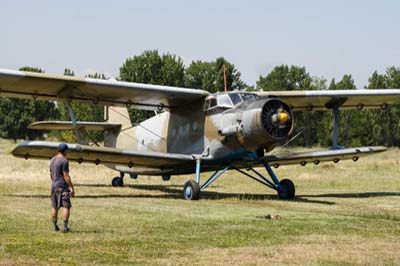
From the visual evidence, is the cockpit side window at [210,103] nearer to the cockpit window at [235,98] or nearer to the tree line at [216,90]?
the cockpit window at [235,98]

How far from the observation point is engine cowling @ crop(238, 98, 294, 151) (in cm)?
1709

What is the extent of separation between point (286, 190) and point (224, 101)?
301cm

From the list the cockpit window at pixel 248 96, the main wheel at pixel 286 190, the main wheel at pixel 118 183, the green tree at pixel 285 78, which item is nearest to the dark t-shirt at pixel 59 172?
the cockpit window at pixel 248 96

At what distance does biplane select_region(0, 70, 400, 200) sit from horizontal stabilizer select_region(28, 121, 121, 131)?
293 cm

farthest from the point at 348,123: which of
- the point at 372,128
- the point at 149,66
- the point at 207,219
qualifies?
the point at 207,219

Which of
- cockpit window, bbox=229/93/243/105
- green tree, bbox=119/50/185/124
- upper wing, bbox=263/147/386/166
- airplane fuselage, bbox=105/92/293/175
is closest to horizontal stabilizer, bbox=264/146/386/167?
upper wing, bbox=263/147/386/166

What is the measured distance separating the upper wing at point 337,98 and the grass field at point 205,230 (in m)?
2.97

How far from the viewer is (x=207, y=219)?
13125mm

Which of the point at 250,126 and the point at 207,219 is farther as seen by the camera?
the point at 250,126

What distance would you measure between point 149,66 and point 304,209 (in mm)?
75077

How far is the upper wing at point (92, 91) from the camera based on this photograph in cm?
1825

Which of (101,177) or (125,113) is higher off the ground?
(125,113)

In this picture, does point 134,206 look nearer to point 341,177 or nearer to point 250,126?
point 250,126

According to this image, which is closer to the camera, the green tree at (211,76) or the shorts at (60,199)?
the shorts at (60,199)
